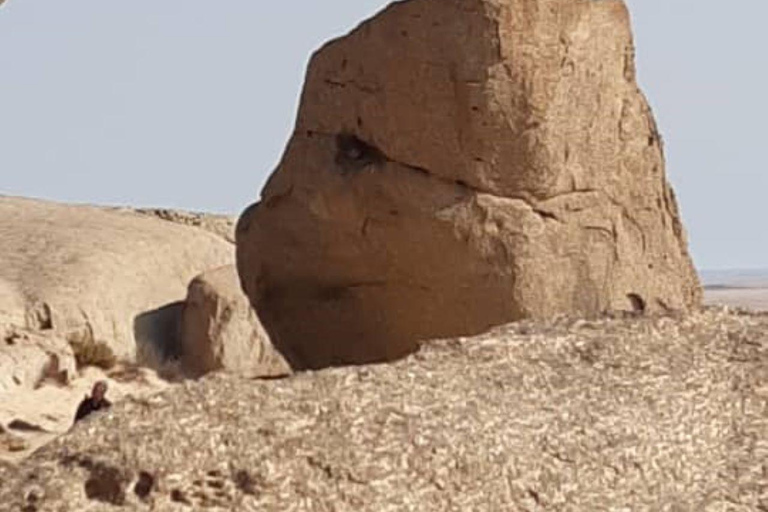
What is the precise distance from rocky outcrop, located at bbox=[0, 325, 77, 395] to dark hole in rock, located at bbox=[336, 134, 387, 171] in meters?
4.89

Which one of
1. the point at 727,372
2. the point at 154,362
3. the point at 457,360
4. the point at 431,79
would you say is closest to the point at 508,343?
the point at 457,360

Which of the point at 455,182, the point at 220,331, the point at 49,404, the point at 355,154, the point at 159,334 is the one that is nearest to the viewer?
the point at 455,182

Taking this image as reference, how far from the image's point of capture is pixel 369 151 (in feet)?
45.1

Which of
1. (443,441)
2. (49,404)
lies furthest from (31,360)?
(443,441)

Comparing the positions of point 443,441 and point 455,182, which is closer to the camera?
point 443,441

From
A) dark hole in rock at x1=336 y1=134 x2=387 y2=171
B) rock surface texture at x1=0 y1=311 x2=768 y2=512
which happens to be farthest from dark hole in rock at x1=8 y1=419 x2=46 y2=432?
rock surface texture at x1=0 y1=311 x2=768 y2=512

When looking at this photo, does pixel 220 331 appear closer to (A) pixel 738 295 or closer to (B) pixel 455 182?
(B) pixel 455 182

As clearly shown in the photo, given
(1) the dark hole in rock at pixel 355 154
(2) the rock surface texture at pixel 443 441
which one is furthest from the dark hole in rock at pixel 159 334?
(2) the rock surface texture at pixel 443 441

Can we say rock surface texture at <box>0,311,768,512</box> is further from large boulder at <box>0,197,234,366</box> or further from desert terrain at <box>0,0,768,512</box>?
large boulder at <box>0,197,234,366</box>

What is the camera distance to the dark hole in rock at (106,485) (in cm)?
562

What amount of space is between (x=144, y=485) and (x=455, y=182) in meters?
8.03

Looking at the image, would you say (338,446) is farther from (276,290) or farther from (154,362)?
(154,362)

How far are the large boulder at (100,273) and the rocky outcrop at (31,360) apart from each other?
84 cm

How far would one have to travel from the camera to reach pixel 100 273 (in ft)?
72.7
